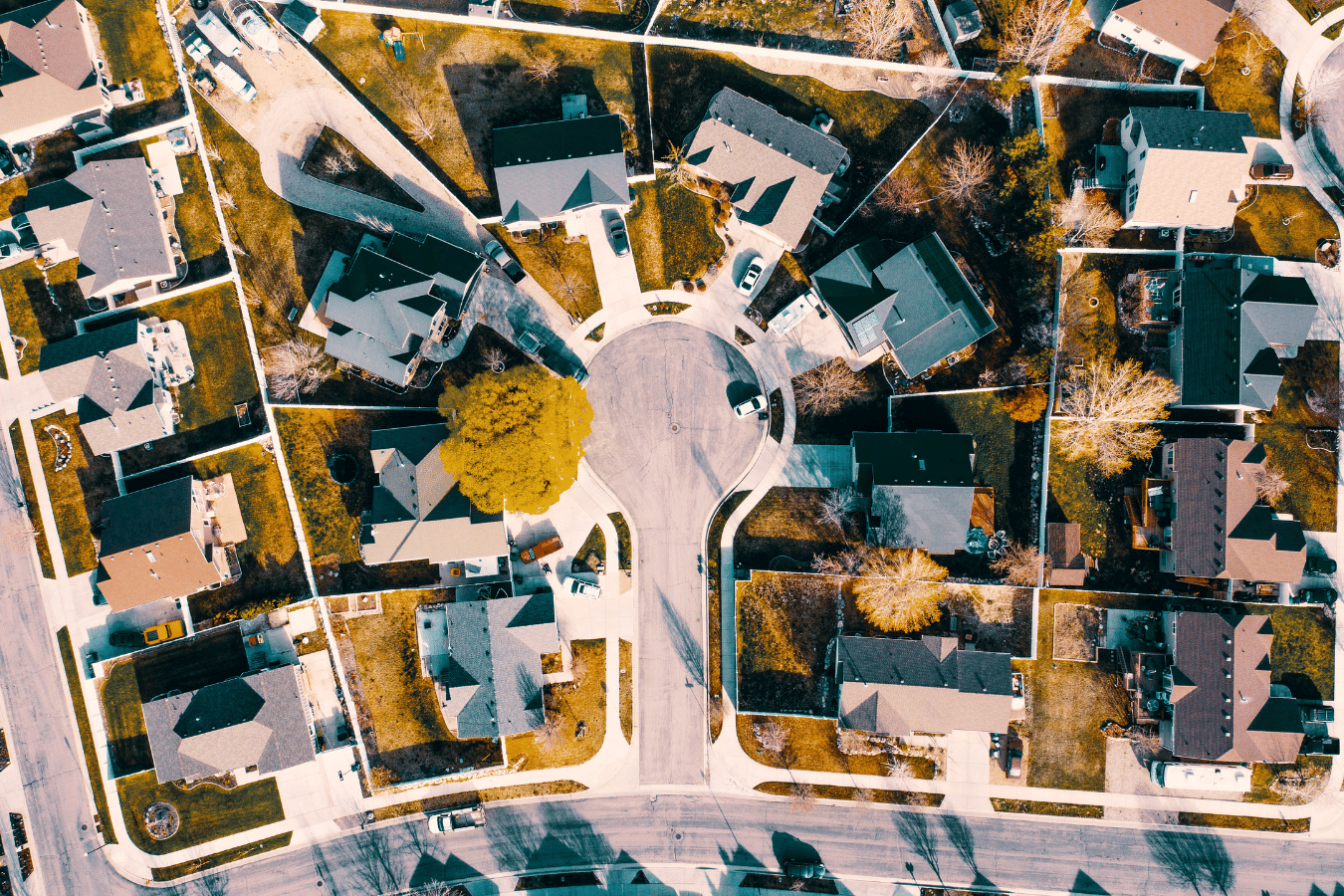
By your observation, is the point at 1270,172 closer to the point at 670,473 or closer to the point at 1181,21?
the point at 1181,21

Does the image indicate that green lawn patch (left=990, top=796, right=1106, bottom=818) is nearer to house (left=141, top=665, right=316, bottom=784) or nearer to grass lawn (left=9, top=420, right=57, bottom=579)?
house (left=141, top=665, right=316, bottom=784)

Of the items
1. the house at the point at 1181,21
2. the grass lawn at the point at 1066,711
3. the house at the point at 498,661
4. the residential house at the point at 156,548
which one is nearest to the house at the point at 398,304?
the residential house at the point at 156,548

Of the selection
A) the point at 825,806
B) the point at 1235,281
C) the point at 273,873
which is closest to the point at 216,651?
the point at 273,873

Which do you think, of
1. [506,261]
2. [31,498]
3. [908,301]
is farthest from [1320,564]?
[31,498]

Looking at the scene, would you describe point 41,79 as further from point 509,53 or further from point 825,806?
point 825,806

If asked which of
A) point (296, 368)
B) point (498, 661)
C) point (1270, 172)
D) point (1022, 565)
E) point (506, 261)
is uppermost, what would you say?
point (506, 261)
